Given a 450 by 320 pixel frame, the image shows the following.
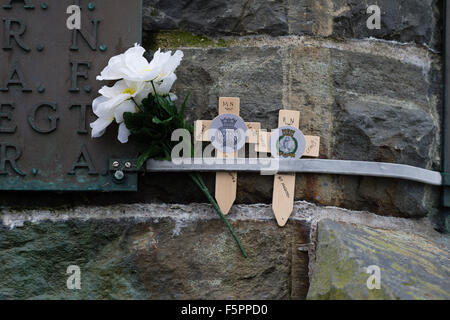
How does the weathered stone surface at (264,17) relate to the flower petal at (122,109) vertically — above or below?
above

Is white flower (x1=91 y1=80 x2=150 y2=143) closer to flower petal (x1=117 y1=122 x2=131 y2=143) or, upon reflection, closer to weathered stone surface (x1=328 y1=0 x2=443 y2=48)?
flower petal (x1=117 y1=122 x2=131 y2=143)

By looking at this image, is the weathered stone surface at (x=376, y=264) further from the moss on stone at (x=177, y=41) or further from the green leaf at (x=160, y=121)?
the moss on stone at (x=177, y=41)

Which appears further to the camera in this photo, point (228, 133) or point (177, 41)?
point (177, 41)

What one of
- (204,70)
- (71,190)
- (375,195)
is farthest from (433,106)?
(71,190)

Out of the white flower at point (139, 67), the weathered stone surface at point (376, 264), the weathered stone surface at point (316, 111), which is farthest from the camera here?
the weathered stone surface at point (316, 111)

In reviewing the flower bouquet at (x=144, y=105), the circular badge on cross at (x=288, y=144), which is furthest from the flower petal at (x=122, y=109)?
the circular badge on cross at (x=288, y=144)

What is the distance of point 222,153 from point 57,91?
1.56ft

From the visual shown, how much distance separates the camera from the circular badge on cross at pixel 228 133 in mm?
1388

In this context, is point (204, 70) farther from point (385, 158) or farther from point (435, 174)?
point (435, 174)

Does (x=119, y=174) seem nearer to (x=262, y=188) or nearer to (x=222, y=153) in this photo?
(x=222, y=153)

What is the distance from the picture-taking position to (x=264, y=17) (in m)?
1.47

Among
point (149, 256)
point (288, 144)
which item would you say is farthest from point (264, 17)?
point (149, 256)

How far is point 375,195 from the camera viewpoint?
1.43 m
